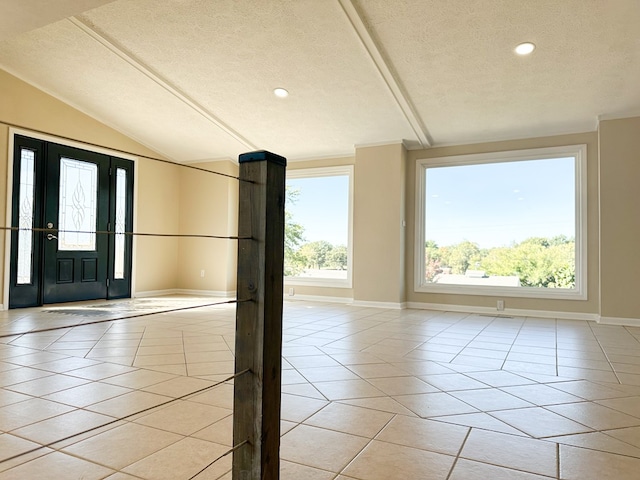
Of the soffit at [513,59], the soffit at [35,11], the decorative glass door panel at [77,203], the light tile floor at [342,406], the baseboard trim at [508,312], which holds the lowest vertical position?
the baseboard trim at [508,312]

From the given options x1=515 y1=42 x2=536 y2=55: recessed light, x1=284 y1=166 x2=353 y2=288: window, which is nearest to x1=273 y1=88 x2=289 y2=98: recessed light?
Result: x1=284 y1=166 x2=353 y2=288: window

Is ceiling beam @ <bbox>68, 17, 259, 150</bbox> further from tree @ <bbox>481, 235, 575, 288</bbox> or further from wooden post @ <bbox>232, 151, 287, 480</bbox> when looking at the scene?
wooden post @ <bbox>232, 151, 287, 480</bbox>

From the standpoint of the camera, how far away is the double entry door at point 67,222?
562cm

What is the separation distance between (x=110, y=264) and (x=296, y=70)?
432 centimetres

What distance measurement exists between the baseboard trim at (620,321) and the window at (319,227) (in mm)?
3463

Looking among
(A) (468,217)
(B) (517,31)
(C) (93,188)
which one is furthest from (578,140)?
(C) (93,188)

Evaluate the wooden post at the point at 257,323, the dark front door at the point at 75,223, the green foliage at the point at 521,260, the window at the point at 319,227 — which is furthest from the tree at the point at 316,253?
the wooden post at the point at 257,323

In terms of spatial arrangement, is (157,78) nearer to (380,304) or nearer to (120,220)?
(120,220)

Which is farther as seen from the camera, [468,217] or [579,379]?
[468,217]

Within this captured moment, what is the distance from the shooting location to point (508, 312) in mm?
5941

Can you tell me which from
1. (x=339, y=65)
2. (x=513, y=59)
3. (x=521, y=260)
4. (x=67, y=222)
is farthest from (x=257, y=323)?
(x=67, y=222)

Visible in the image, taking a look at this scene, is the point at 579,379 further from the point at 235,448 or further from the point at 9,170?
the point at 9,170

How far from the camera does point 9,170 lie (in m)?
5.44

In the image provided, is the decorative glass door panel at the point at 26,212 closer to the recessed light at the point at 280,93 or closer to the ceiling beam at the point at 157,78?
the ceiling beam at the point at 157,78
